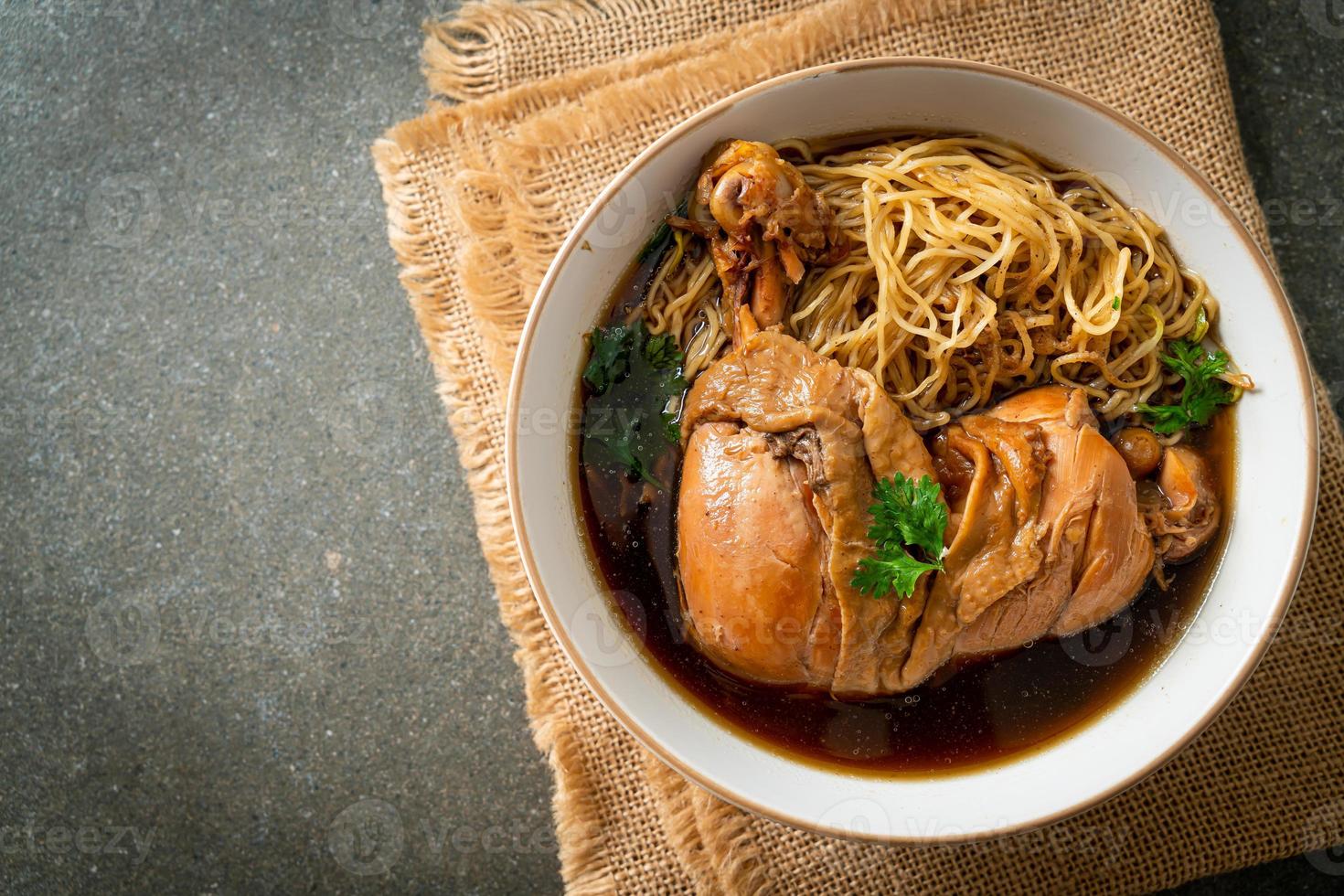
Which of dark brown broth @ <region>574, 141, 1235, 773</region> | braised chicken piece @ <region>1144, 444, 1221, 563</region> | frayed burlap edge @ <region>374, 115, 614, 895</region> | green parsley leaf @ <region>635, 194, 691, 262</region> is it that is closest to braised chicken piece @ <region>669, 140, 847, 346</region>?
green parsley leaf @ <region>635, 194, 691, 262</region>

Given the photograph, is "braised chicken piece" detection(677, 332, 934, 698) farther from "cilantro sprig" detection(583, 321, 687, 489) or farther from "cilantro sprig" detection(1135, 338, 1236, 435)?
"cilantro sprig" detection(1135, 338, 1236, 435)

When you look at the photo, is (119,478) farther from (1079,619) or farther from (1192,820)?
(1192,820)

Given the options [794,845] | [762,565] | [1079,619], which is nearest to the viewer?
[762,565]

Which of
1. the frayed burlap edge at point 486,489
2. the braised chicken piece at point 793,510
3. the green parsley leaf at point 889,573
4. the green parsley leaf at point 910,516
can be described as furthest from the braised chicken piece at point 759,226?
the frayed burlap edge at point 486,489

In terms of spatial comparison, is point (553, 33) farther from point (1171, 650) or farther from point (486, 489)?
point (1171, 650)

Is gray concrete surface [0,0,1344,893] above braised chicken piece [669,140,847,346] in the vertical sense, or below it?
below

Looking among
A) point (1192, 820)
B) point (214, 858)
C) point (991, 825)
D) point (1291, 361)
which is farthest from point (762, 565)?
point (214, 858)

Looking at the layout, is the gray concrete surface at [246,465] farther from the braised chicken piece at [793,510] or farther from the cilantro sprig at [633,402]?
the braised chicken piece at [793,510]
